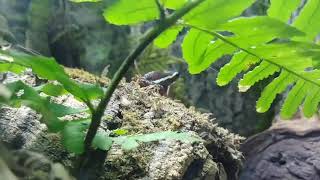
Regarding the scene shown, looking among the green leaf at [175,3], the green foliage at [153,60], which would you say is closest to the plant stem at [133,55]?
the green leaf at [175,3]

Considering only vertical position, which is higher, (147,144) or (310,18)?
(310,18)

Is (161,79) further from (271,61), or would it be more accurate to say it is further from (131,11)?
(131,11)

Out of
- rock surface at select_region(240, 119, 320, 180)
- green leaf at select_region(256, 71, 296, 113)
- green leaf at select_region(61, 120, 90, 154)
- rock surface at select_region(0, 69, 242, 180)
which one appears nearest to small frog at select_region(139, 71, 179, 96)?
rock surface at select_region(0, 69, 242, 180)

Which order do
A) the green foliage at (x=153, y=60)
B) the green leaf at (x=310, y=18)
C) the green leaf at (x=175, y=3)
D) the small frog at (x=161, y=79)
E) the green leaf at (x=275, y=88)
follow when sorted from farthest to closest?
the green foliage at (x=153, y=60) < the small frog at (x=161, y=79) < the green leaf at (x=275, y=88) < the green leaf at (x=310, y=18) < the green leaf at (x=175, y=3)

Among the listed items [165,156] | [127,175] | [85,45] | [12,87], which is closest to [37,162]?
[12,87]

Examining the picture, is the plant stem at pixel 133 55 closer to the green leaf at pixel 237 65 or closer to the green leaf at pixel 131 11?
the green leaf at pixel 131 11

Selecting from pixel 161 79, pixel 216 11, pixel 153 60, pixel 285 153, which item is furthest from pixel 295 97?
pixel 153 60
